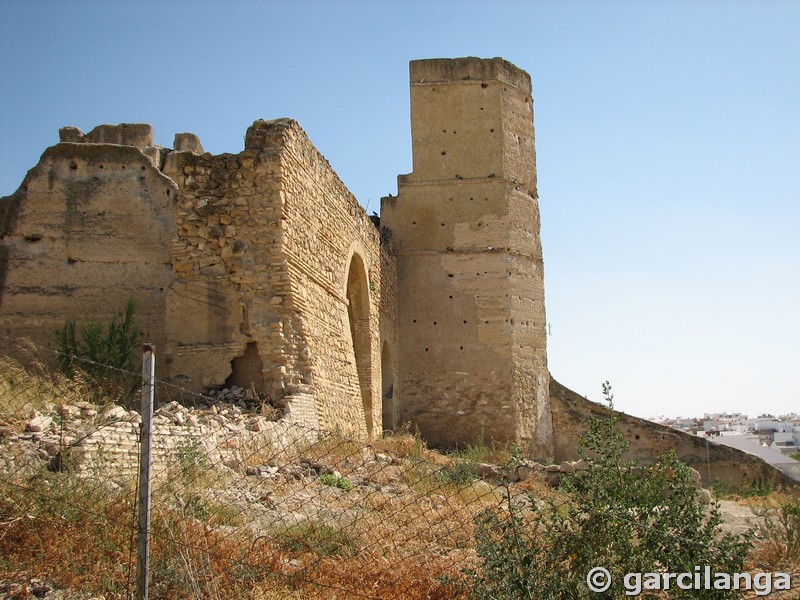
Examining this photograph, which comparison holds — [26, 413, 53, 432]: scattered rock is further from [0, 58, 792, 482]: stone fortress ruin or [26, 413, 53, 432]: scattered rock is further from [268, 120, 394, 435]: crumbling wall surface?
[268, 120, 394, 435]: crumbling wall surface

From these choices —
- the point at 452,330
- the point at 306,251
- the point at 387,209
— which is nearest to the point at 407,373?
the point at 452,330

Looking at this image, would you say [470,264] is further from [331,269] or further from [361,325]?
[331,269]

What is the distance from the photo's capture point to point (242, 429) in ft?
23.8

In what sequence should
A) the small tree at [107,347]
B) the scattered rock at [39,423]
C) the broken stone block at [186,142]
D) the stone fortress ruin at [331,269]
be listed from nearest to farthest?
1. the scattered rock at [39,423]
2. the small tree at [107,347]
3. the stone fortress ruin at [331,269]
4. the broken stone block at [186,142]

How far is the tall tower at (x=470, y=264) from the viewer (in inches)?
604

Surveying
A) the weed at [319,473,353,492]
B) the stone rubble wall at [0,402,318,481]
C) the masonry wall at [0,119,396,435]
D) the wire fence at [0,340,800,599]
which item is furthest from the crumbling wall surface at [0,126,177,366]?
the weed at [319,473,353,492]

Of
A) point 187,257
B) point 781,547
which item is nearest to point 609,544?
point 781,547

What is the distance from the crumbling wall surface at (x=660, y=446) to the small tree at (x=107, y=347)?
→ 9.02 m

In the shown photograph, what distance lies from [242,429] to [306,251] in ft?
10.9

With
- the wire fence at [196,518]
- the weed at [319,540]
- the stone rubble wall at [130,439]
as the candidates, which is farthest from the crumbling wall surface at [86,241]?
the weed at [319,540]

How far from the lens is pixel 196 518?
4.68 meters

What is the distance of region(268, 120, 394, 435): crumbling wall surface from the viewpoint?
9.31 metres

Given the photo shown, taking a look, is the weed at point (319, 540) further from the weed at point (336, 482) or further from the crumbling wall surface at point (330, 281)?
the crumbling wall surface at point (330, 281)

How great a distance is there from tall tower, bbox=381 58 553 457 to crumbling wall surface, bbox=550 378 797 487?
0.33 meters
